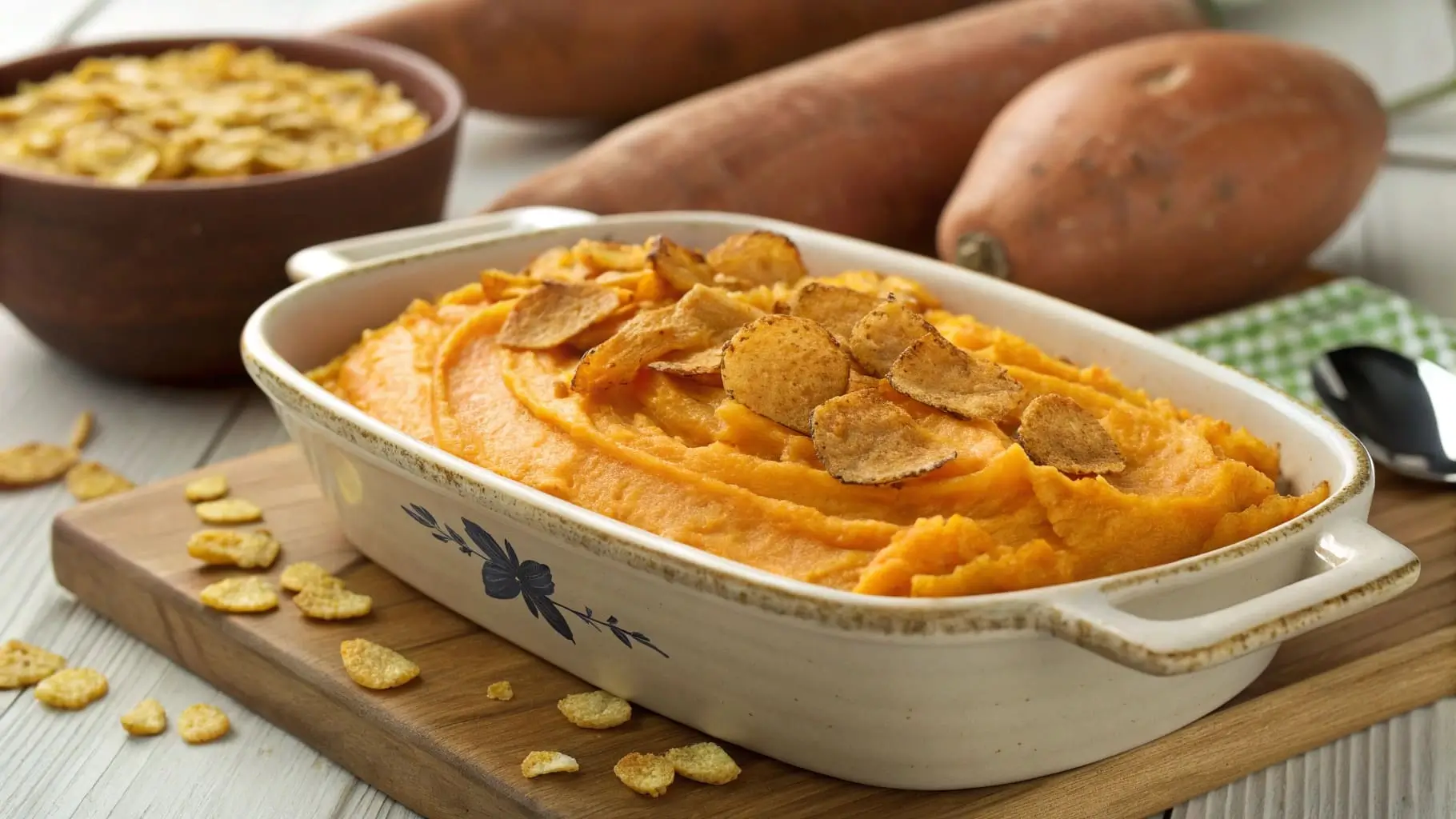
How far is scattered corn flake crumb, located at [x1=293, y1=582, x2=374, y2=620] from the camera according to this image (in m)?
1.63

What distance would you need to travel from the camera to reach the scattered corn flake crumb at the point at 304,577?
1.68m

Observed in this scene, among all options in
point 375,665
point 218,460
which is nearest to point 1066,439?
point 375,665

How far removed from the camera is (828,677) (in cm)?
127

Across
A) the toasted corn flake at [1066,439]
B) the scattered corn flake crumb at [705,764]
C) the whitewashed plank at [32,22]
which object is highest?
the toasted corn flake at [1066,439]

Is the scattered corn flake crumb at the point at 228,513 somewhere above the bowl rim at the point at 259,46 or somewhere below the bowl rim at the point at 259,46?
below

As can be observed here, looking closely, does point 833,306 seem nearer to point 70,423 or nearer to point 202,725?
point 202,725

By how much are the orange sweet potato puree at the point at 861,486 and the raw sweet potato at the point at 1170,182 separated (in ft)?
2.42

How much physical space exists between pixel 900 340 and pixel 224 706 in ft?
2.63

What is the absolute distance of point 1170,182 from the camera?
7.85 feet

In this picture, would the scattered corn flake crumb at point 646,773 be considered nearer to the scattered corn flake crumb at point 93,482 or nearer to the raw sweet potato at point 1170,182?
the scattered corn flake crumb at point 93,482

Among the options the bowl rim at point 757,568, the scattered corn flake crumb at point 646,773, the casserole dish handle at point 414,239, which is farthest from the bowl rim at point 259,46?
the scattered corn flake crumb at point 646,773

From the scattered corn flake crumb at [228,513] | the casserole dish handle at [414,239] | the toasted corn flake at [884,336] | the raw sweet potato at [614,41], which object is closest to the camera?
the toasted corn flake at [884,336]

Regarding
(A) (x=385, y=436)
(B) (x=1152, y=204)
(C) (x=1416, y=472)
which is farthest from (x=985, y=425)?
(B) (x=1152, y=204)

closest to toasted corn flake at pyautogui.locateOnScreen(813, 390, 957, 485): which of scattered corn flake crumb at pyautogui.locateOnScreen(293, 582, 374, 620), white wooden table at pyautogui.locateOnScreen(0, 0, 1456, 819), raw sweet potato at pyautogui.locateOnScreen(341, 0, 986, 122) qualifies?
white wooden table at pyautogui.locateOnScreen(0, 0, 1456, 819)
